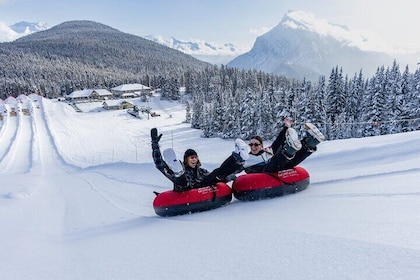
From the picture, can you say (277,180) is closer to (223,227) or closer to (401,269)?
(223,227)

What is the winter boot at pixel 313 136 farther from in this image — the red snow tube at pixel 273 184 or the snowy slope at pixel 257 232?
Result: the snowy slope at pixel 257 232

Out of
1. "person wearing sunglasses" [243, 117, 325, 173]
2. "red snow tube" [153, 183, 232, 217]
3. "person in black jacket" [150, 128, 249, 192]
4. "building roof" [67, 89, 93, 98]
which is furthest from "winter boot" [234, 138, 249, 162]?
"building roof" [67, 89, 93, 98]

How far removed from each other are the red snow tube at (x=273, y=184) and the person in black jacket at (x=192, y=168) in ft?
1.37

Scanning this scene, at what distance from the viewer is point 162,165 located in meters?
6.20

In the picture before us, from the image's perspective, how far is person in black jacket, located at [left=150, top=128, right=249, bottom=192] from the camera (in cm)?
595

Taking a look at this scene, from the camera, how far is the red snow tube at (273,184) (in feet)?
20.4

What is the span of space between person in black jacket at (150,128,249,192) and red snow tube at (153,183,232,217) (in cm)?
19

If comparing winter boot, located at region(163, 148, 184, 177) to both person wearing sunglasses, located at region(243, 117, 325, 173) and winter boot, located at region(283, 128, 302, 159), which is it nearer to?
person wearing sunglasses, located at region(243, 117, 325, 173)

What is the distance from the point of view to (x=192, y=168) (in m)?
6.66

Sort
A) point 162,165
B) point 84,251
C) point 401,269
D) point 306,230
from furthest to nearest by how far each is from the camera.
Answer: point 162,165 → point 84,251 → point 306,230 → point 401,269

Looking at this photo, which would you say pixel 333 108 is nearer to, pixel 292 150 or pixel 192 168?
pixel 292 150

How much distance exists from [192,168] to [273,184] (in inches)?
72.3

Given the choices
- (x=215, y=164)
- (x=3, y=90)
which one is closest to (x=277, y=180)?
(x=215, y=164)

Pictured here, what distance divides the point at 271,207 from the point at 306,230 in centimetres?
199
